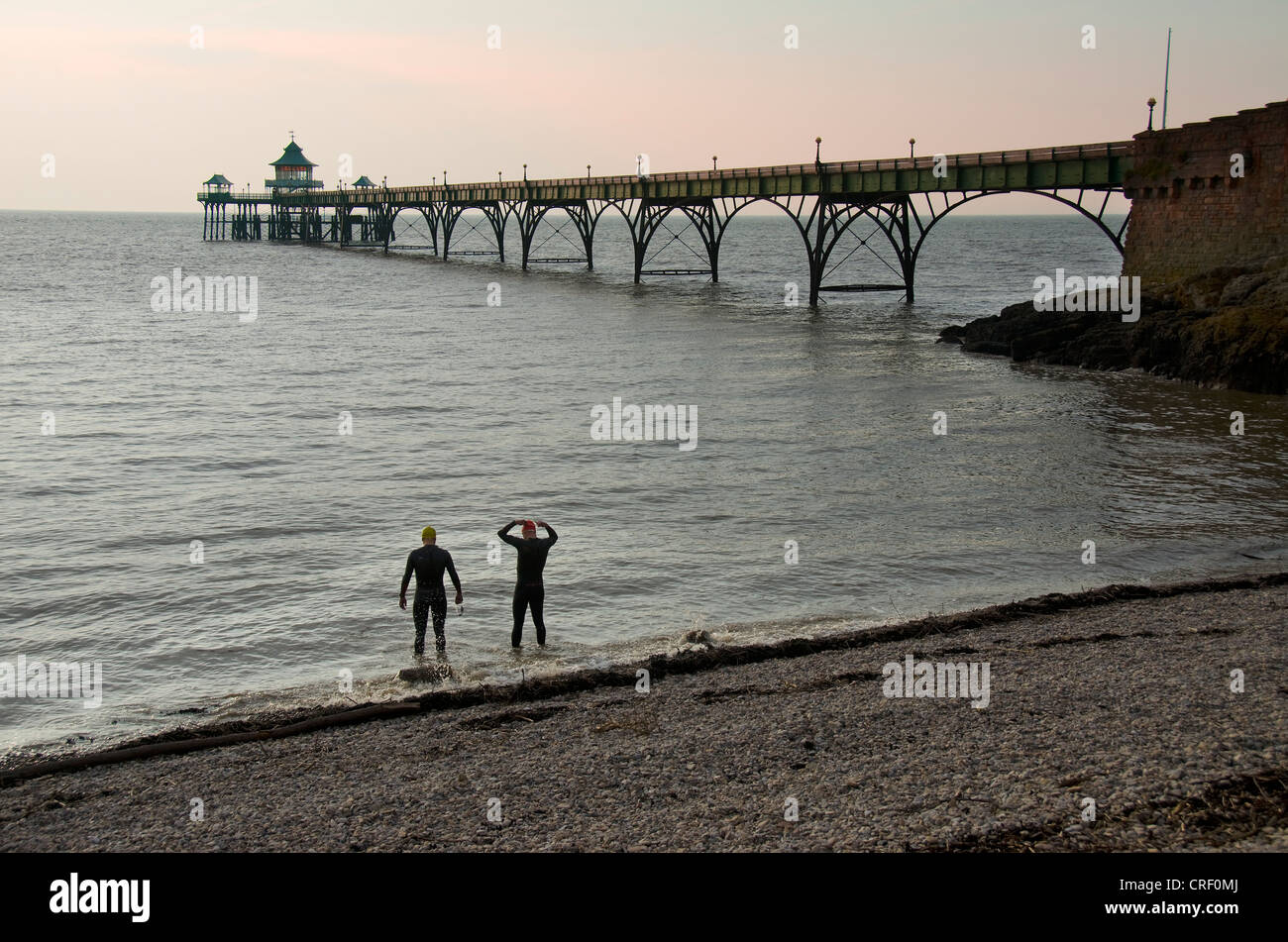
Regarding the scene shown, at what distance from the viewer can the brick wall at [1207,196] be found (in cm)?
2875

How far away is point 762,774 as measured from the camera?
7473 mm

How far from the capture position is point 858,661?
397 inches

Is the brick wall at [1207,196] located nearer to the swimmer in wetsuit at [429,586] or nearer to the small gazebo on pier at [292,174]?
the swimmer in wetsuit at [429,586]

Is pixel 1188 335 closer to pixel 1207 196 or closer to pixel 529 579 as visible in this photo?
pixel 1207 196

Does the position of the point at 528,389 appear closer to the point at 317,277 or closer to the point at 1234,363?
the point at 1234,363

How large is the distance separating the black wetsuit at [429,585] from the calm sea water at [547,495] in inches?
17.5

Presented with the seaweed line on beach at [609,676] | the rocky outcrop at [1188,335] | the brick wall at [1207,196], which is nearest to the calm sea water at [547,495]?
the seaweed line on beach at [609,676]

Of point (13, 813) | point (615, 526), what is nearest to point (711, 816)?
point (13, 813)

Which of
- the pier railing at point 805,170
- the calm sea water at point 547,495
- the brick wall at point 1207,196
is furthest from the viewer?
the pier railing at point 805,170

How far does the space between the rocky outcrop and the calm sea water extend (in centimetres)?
131

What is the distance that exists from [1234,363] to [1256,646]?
747 inches
